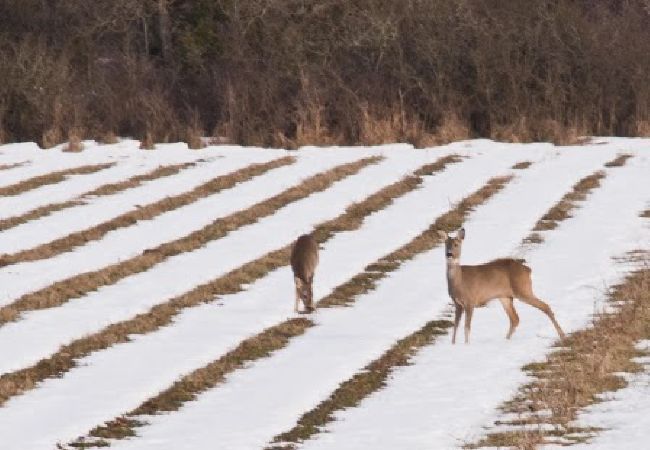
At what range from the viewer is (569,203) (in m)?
23.3

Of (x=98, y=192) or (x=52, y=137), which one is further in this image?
(x=52, y=137)

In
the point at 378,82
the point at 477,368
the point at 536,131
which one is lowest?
the point at 477,368

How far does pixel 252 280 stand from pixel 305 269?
7.27ft

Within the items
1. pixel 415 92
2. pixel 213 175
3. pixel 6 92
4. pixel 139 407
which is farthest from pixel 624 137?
pixel 139 407

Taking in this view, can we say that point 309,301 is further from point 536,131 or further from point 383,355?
point 536,131

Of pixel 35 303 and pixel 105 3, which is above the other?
pixel 105 3

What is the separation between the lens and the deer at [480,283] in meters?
13.7

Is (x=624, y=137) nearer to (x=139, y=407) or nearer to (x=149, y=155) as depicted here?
(x=149, y=155)

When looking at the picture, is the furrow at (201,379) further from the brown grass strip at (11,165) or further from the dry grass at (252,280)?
the brown grass strip at (11,165)

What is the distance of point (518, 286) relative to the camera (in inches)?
547

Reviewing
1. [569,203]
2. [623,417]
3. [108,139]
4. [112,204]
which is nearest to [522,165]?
[569,203]

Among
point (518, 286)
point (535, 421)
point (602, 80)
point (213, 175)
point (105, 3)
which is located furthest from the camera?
point (105, 3)

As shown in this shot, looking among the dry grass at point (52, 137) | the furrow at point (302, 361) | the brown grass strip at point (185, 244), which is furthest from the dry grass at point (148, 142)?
the furrow at point (302, 361)

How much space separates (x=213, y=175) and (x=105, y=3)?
1241cm
